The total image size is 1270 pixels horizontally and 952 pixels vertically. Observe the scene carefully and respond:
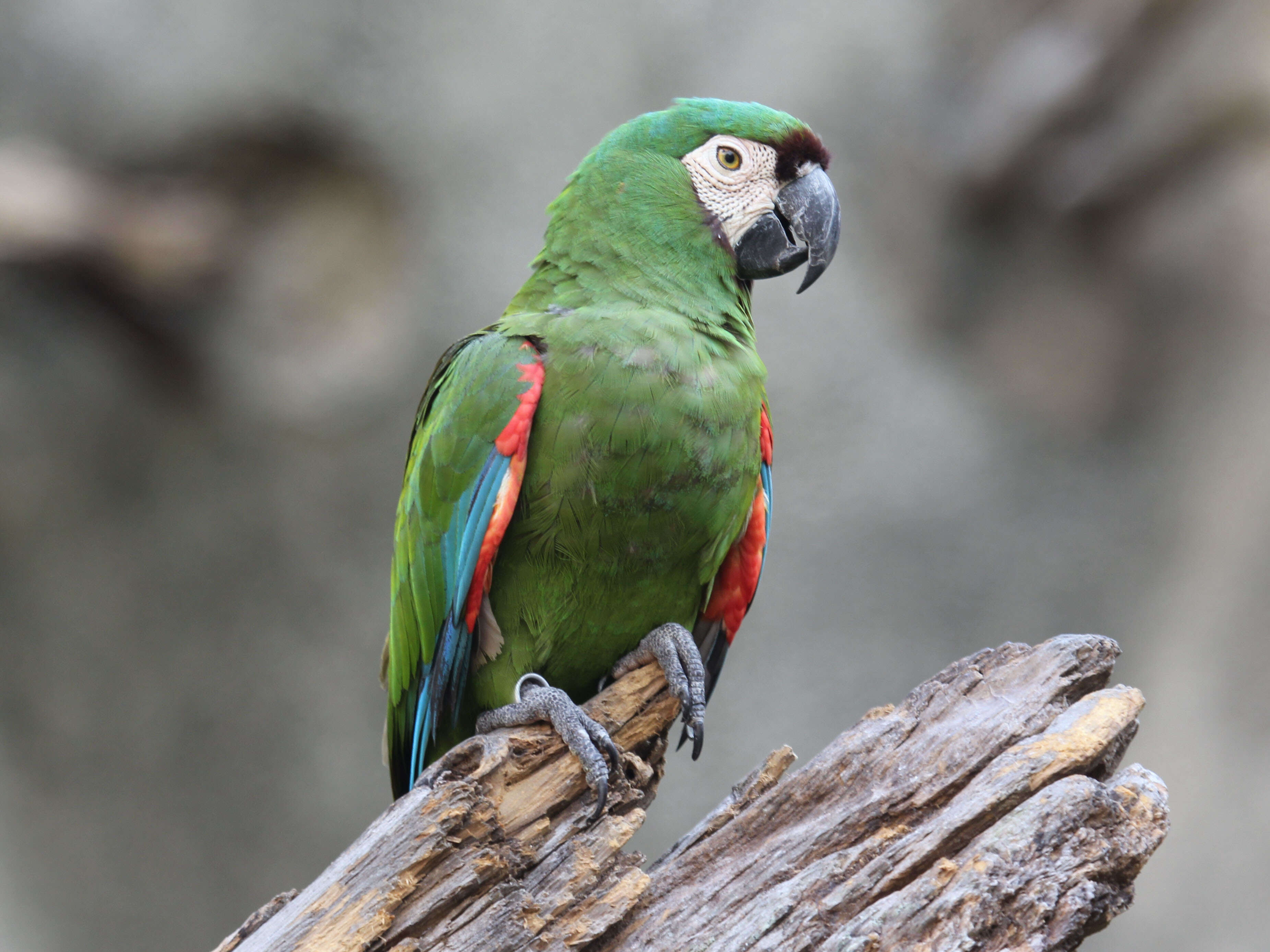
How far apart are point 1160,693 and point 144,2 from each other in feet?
18.1

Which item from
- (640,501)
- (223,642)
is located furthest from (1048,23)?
(223,642)

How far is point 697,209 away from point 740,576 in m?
0.91

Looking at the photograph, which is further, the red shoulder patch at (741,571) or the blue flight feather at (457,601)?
the red shoulder patch at (741,571)

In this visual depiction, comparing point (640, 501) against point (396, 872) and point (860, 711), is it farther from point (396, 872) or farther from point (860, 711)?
point (860, 711)

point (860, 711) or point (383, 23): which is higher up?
point (383, 23)

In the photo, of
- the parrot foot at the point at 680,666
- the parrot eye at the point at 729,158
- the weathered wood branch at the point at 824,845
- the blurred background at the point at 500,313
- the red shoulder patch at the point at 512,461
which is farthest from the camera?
the blurred background at the point at 500,313

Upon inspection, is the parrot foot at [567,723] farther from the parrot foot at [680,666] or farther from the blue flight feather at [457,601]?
the parrot foot at [680,666]

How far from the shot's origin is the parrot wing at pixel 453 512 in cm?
204

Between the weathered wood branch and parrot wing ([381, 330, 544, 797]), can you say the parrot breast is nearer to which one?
parrot wing ([381, 330, 544, 797])

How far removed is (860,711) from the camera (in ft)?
14.8

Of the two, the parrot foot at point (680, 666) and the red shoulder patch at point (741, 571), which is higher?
the red shoulder patch at point (741, 571)

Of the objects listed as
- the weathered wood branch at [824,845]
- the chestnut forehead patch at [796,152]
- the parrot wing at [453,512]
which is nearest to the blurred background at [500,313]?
A: the chestnut forehead patch at [796,152]

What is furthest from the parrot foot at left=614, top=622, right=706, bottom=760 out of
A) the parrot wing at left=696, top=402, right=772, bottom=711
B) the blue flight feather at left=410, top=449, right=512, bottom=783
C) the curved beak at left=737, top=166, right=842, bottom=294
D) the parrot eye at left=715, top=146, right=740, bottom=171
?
the parrot eye at left=715, top=146, right=740, bottom=171

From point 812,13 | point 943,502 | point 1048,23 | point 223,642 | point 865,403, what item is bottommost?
point 943,502
